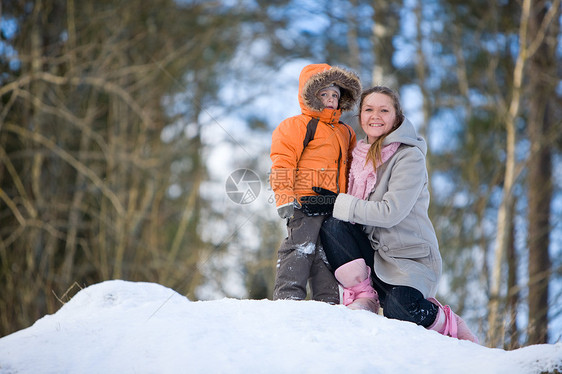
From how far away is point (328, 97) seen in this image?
3031 mm

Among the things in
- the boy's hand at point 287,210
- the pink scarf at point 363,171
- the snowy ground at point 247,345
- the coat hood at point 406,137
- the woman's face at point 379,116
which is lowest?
the snowy ground at point 247,345

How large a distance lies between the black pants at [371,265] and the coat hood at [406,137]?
48 cm

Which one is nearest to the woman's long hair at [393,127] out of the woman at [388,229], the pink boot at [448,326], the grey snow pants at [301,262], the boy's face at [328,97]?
the woman at [388,229]

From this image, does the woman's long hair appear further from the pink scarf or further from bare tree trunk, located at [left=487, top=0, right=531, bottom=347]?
bare tree trunk, located at [left=487, top=0, right=531, bottom=347]

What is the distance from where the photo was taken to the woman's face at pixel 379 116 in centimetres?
297

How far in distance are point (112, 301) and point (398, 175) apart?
1552mm

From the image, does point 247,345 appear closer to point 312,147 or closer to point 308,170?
point 308,170

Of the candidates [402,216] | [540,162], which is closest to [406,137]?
[402,216]

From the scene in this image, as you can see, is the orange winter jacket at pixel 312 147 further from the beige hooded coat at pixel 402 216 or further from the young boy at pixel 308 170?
the beige hooded coat at pixel 402 216

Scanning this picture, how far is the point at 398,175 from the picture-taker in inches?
111

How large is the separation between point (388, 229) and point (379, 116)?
575 millimetres

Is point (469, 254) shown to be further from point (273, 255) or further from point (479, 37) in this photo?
point (479, 37)

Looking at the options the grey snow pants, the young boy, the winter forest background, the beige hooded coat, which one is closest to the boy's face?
the young boy

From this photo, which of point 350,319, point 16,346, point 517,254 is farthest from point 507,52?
point 16,346
